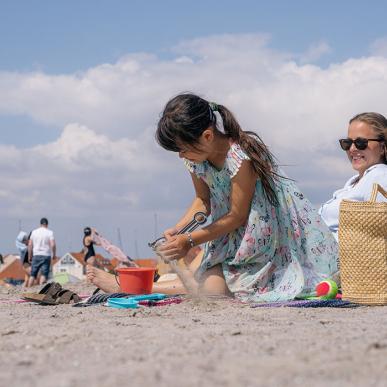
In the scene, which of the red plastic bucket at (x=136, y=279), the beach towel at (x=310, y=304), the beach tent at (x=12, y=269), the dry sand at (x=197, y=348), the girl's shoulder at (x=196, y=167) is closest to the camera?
the dry sand at (x=197, y=348)

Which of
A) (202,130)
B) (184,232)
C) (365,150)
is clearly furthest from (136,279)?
(365,150)

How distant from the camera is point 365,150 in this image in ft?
17.1

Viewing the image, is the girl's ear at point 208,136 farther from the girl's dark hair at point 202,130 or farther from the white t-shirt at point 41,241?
the white t-shirt at point 41,241

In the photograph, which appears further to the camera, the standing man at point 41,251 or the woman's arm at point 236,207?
the standing man at point 41,251

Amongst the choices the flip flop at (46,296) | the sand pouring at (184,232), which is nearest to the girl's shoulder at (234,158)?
the sand pouring at (184,232)

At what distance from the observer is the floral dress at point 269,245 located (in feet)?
15.1

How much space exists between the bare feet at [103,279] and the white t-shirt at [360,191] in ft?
5.77

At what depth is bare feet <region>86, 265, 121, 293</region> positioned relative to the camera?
5129mm

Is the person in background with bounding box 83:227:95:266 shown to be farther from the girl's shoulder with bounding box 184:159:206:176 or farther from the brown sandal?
the girl's shoulder with bounding box 184:159:206:176

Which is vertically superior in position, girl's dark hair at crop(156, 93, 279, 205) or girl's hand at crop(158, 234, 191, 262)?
girl's dark hair at crop(156, 93, 279, 205)

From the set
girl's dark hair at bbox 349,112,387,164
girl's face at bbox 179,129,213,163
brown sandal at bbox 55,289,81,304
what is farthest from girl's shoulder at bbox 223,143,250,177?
brown sandal at bbox 55,289,81,304

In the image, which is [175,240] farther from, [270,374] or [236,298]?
[270,374]

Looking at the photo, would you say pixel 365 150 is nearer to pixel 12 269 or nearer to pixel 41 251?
pixel 41 251

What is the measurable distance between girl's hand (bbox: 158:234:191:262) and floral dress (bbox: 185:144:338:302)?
0.44m
